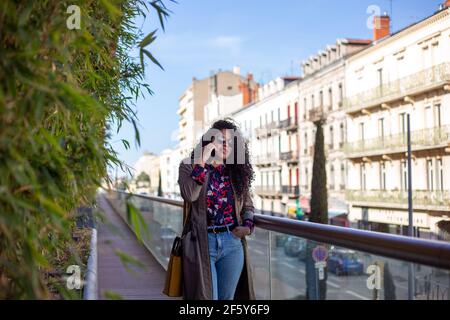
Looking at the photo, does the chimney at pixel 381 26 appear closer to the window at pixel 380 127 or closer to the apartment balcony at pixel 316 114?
the window at pixel 380 127

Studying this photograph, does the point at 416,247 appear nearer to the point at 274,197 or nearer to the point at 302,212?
the point at 302,212

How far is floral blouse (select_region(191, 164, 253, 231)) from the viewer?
11.9 feet

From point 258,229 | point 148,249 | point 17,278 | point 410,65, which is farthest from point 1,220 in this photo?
point 410,65

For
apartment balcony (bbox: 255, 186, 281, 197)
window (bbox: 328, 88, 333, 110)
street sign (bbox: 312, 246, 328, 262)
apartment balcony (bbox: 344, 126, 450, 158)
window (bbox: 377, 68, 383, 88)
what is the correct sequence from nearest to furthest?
street sign (bbox: 312, 246, 328, 262) < apartment balcony (bbox: 344, 126, 450, 158) < window (bbox: 377, 68, 383, 88) < window (bbox: 328, 88, 333, 110) < apartment balcony (bbox: 255, 186, 281, 197)

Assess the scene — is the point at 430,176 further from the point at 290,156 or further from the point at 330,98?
the point at 290,156

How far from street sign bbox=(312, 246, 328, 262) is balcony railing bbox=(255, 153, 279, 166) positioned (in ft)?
169

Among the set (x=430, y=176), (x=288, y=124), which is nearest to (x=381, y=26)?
(x=430, y=176)

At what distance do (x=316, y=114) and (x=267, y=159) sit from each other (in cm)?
1383

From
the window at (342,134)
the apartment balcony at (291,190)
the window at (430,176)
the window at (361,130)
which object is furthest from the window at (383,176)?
the apartment balcony at (291,190)

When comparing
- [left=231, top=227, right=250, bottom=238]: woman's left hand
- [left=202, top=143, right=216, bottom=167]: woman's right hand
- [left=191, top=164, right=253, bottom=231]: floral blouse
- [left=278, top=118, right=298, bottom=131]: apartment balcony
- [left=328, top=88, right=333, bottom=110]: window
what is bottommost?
[left=231, top=227, right=250, bottom=238]: woman's left hand

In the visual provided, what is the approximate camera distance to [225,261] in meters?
3.68

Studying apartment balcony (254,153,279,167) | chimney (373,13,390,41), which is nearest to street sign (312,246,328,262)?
chimney (373,13,390,41)

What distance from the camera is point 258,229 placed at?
14.2 ft

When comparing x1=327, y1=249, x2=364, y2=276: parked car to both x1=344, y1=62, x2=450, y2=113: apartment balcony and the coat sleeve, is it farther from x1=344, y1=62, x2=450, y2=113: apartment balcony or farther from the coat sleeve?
x1=344, y1=62, x2=450, y2=113: apartment balcony
